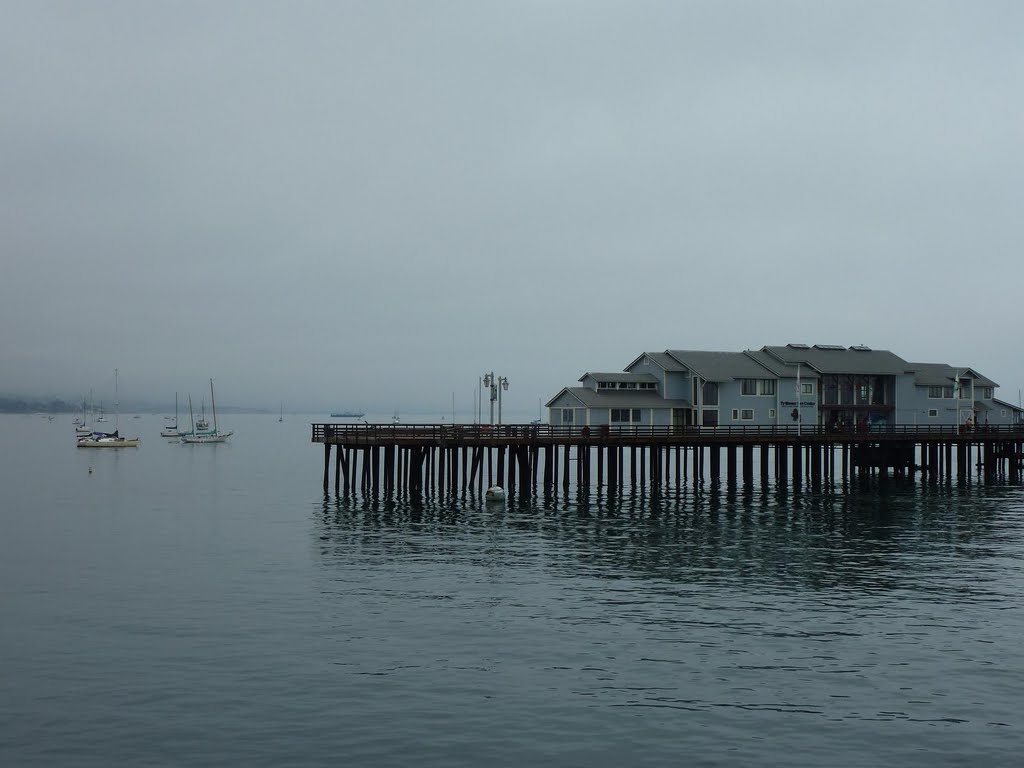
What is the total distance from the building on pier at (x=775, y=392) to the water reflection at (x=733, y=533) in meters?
8.25

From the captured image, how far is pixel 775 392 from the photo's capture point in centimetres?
8350

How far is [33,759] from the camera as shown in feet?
66.5

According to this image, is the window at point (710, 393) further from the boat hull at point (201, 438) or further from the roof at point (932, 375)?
the boat hull at point (201, 438)

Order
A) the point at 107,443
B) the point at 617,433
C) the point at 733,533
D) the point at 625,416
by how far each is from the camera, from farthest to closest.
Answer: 1. the point at 107,443
2. the point at 625,416
3. the point at 617,433
4. the point at 733,533

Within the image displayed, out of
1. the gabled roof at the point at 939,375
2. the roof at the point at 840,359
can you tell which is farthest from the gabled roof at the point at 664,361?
the gabled roof at the point at 939,375

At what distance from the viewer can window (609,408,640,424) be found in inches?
3061

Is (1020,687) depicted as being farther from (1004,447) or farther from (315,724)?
(1004,447)

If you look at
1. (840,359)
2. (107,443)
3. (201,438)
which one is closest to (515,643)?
(840,359)

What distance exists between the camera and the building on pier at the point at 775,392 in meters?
79.4

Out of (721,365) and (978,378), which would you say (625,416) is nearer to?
(721,365)

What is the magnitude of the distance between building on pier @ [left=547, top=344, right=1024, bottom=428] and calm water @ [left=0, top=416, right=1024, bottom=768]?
2371 centimetres

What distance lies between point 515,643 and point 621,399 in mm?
51049

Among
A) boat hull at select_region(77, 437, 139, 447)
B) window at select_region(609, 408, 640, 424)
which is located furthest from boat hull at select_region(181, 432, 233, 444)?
window at select_region(609, 408, 640, 424)

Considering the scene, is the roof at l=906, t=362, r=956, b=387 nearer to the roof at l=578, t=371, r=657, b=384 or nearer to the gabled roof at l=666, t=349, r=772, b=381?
the gabled roof at l=666, t=349, r=772, b=381
